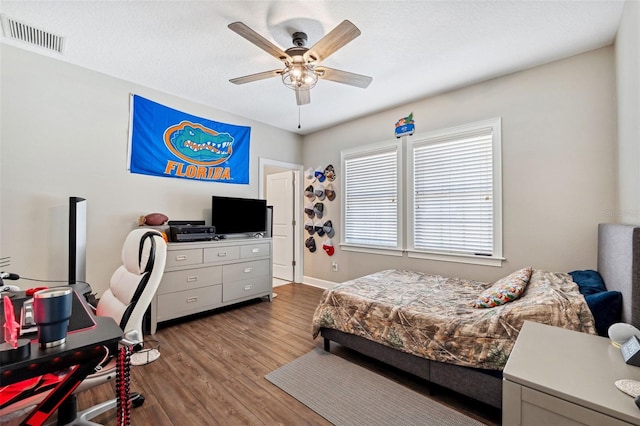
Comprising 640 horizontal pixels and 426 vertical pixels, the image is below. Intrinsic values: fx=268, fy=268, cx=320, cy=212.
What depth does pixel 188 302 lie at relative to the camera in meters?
3.12

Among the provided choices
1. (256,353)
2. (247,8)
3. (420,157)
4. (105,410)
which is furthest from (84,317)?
(420,157)

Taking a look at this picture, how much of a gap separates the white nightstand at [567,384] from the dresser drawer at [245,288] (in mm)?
3116

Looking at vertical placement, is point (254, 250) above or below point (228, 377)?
Answer: above

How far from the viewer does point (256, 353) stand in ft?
8.03

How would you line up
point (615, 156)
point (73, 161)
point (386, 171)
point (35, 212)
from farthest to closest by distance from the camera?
point (386, 171) → point (73, 161) → point (35, 212) → point (615, 156)

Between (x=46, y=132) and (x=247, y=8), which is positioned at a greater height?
(x=247, y=8)

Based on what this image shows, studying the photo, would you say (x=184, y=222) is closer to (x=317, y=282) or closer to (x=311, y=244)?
(x=311, y=244)

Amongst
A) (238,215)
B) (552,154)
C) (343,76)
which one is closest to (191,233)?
(238,215)

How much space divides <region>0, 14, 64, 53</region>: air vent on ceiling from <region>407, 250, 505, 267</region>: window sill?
13.9 ft

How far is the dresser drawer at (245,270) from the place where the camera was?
11.4 feet

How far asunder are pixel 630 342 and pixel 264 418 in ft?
6.08

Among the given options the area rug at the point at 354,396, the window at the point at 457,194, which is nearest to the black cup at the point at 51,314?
the area rug at the point at 354,396

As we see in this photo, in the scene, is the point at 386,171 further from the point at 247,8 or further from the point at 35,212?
the point at 35,212

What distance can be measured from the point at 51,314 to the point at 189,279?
98.3 inches
